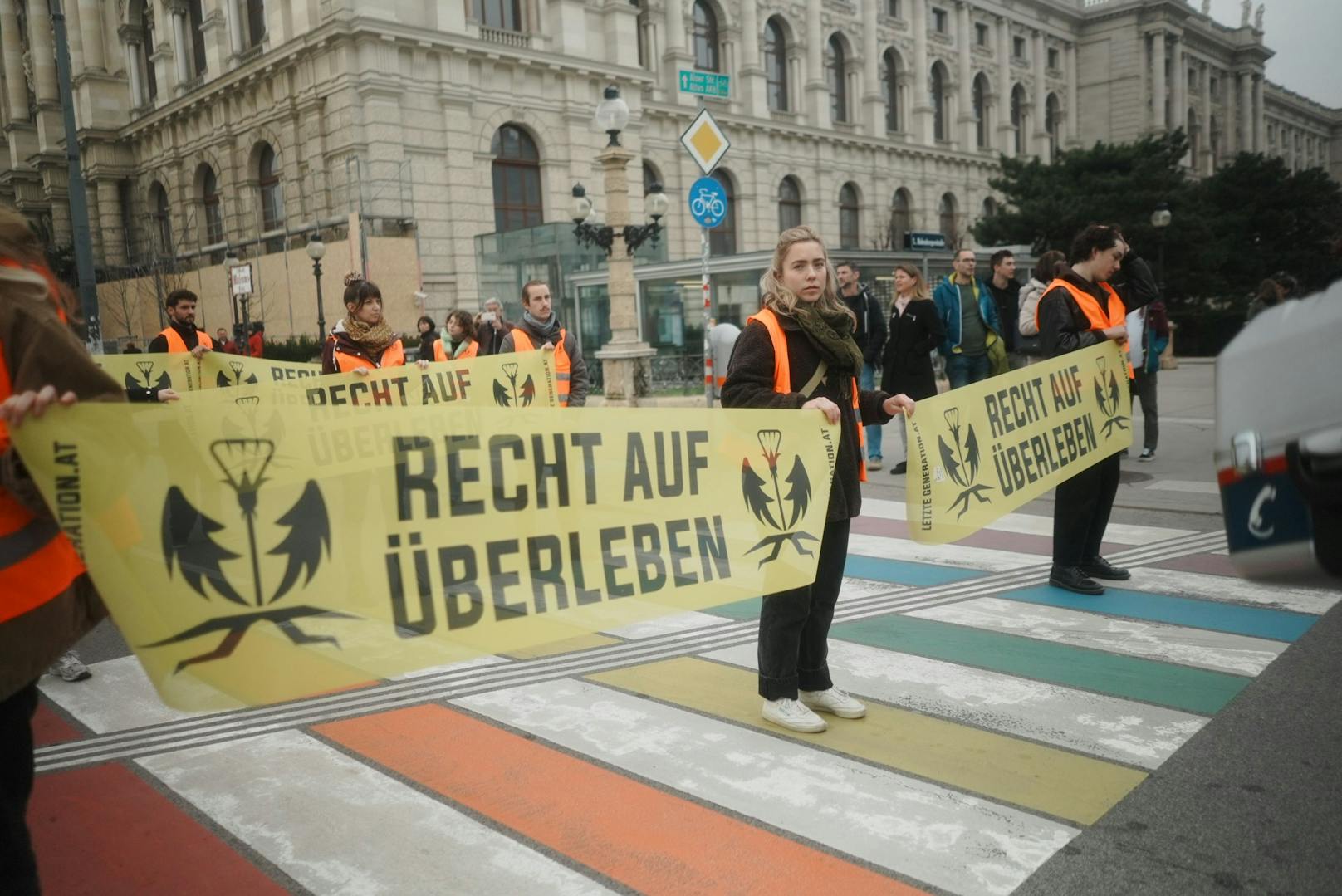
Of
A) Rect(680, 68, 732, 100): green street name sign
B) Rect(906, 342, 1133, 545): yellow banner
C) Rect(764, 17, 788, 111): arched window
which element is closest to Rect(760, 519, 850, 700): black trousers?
Rect(906, 342, 1133, 545): yellow banner

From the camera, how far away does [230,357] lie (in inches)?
337

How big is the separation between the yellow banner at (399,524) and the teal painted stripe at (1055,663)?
1.48m

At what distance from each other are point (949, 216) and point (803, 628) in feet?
186

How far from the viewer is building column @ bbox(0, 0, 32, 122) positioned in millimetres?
49000

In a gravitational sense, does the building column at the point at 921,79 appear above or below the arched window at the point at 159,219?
above

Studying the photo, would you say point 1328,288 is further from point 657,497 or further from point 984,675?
point 984,675

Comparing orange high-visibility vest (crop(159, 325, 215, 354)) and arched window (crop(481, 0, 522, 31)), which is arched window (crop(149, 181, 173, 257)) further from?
orange high-visibility vest (crop(159, 325, 215, 354))

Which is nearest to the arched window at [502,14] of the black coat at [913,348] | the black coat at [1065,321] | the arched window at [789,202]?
the arched window at [789,202]

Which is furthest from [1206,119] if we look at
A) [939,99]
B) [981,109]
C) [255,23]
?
[255,23]

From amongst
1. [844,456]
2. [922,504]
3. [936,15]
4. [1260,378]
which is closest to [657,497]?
[844,456]

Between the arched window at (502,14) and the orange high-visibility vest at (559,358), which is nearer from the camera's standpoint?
the orange high-visibility vest at (559,358)

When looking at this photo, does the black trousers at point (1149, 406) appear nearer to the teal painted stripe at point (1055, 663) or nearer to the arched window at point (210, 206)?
the teal painted stripe at point (1055, 663)

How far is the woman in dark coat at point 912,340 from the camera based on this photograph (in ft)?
34.4

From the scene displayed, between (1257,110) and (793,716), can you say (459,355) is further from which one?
(1257,110)
